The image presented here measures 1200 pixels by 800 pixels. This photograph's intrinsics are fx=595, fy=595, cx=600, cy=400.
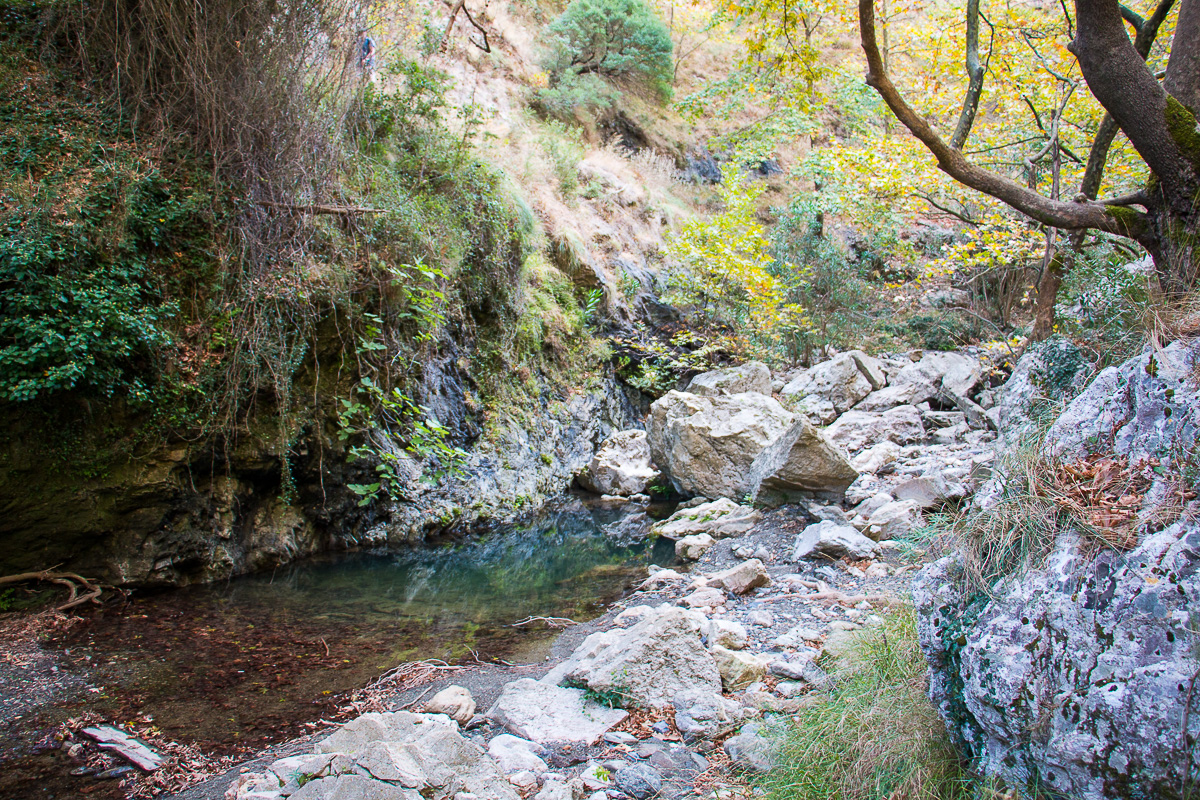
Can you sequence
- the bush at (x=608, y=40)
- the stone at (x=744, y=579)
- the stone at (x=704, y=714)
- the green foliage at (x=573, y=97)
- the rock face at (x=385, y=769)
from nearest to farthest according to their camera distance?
the rock face at (x=385, y=769) → the stone at (x=704, y=714) → the stone at (x=744, y=579) → the green foliage at (x=573, y=97) → the bush at (x=608, y=40)

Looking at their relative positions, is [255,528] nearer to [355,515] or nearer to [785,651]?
[355,515]

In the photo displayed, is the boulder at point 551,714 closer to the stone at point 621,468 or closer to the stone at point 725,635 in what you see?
the stone at point 725,635

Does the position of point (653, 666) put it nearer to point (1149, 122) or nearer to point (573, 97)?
→ point (1149, 122)

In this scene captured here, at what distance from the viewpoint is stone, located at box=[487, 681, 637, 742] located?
112 inches

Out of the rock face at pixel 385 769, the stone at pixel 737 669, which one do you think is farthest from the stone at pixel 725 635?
the rock face at pixel 385 769

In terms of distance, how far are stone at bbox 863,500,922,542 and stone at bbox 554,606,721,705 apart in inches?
111

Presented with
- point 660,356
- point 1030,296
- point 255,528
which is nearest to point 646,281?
point 660,356

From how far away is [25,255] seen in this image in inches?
157

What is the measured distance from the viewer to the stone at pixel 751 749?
93.0 inches

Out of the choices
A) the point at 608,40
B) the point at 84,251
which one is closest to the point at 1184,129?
the point at 84,251

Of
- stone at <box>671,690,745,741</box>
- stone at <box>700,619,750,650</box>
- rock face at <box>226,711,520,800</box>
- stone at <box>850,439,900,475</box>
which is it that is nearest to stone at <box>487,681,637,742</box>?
stone at <box>671,690,745,741</box>

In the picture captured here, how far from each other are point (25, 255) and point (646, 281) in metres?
11.3

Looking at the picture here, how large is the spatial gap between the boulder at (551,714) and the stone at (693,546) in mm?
3243

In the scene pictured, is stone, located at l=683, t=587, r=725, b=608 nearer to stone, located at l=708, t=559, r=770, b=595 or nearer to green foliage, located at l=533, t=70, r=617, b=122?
stone, located at l=708, t=559, r=770, b=595
